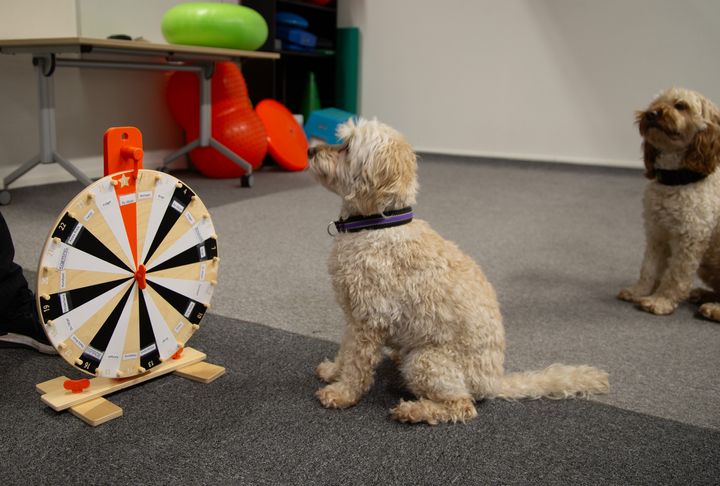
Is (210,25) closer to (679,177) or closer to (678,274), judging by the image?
(679,177)

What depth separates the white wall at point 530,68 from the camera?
18.8 ft

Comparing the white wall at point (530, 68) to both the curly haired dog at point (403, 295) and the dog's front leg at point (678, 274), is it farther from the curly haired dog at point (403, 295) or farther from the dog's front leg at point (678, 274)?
the curly haired dog at point (403, 295)

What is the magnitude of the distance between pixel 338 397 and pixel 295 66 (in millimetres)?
5736

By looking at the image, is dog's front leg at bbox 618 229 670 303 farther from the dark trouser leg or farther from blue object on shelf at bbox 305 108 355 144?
blue object on shelf at bbox 305 108 355 144

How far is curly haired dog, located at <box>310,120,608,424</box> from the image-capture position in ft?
5.21

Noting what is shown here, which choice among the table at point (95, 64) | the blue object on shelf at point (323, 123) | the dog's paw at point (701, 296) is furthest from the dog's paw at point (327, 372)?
the blue object on shelf at point (323, 123)

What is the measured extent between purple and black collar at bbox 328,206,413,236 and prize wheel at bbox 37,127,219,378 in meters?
0.43

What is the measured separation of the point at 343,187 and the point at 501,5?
213 inches

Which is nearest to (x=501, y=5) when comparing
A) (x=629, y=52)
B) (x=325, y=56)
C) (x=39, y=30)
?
(x=629, y=52)

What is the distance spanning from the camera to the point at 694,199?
8.06 feet

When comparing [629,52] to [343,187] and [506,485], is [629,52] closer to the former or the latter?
[343,187]

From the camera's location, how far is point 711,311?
2.48 meters

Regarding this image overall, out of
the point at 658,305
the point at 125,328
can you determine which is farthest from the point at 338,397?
the point at 658,305

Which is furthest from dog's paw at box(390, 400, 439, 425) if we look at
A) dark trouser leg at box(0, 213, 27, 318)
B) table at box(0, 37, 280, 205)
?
table at box(0, 37, 280, 205)
